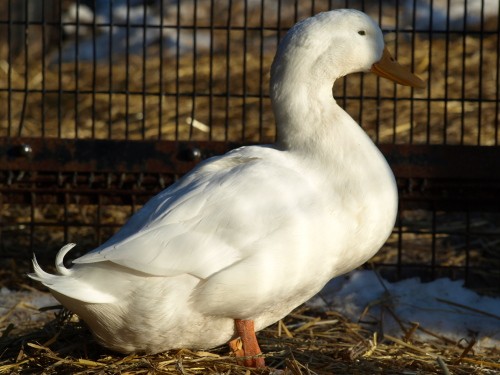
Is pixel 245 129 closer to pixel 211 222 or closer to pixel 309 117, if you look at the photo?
pixel 309 117

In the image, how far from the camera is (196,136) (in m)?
7.12

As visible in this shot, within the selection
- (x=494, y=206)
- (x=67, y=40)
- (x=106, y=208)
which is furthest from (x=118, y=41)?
(x=494, y=206)

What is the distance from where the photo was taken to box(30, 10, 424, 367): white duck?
3.19 metres

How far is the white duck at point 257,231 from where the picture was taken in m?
3.19

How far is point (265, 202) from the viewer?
10.7 feet

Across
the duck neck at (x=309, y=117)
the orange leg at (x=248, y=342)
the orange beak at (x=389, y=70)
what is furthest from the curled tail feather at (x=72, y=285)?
the orange beak at (x=389, y=70)

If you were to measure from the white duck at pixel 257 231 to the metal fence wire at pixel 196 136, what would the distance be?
3.95ft

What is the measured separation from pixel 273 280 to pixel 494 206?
2.07 metres

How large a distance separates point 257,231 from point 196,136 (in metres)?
3.95

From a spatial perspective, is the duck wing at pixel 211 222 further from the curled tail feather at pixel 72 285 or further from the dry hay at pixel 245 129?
the dry hay at pixel 245 129

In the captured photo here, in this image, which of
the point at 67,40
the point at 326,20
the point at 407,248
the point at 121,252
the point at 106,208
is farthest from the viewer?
the point at 67,40

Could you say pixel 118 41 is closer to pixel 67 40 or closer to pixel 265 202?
pixel 67 40

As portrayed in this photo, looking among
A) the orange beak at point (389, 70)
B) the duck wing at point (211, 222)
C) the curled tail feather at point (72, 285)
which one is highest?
the orange beak at point (389, 70)

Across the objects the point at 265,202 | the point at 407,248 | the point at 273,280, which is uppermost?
the point at 265,202
